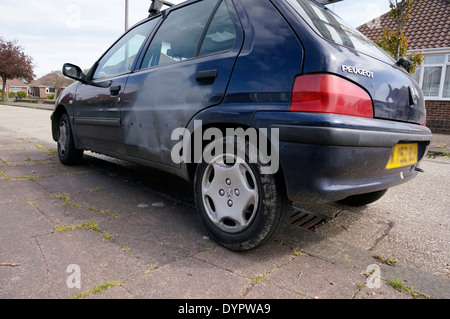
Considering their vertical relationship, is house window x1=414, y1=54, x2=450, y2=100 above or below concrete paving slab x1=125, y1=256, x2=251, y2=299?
above

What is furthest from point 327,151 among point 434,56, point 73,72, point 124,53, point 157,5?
point 434,56

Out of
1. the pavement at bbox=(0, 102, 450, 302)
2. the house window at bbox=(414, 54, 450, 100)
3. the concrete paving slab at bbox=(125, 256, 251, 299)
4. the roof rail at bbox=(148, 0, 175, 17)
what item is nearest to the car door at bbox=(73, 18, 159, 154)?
the roof rail at bbox=(148, 0, 175, 17)

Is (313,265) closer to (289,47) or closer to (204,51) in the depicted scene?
(289,47)

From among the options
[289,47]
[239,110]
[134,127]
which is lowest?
[134,127]

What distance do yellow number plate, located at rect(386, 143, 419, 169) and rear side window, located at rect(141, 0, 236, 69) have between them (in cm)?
125

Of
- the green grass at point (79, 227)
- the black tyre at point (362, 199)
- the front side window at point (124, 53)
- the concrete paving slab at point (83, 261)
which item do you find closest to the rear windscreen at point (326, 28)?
the black tyre at point (362, 199)

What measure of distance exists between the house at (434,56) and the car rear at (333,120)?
38.3ft

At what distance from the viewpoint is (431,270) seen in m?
1.94

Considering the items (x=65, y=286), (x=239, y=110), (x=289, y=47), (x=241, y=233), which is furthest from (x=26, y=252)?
(x=289, y=47)

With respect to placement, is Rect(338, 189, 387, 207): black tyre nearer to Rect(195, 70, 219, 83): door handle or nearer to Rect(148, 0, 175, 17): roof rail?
Rect(195, 70, 219, 83): door handle

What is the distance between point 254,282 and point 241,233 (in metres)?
0.35

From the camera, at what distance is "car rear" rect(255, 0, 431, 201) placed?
166 centimetres

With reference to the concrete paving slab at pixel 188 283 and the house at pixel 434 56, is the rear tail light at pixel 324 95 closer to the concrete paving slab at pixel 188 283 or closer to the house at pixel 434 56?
the concrete paving slab at pixel 188 283

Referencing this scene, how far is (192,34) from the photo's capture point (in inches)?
99.0
